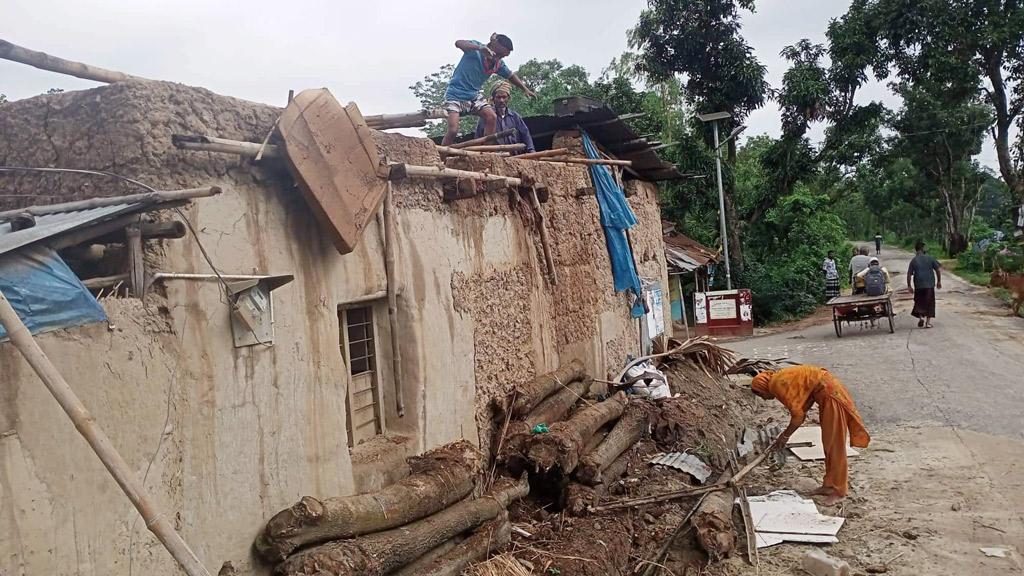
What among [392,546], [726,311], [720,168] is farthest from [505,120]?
[720,168]

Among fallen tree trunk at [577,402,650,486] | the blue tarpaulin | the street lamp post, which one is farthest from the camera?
the street lamp post

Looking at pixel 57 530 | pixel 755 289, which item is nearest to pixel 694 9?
pixel 755 289

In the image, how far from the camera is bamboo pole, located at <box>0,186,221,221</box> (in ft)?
12.4

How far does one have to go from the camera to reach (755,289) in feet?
81.5

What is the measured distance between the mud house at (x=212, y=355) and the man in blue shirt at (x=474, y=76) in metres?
2.19

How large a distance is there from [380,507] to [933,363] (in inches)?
442

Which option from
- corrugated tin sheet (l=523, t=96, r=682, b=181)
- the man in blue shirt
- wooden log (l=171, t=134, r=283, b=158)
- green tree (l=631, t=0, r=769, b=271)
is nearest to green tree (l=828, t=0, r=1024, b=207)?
green tree (l=631, t=0, r=769, b=271)

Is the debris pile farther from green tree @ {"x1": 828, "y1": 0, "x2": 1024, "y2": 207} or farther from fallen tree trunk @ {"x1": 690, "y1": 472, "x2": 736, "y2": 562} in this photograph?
green tree @ {"x1": 828, "y1": 0, "x2": 1024, "y2": 207}

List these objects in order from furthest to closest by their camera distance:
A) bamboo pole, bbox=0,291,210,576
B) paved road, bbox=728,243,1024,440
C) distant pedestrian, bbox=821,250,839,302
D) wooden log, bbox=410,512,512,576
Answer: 1. distant pedestrian, bbox=821,250,839,302
2. paved road, bbox=728,243,1024,440
3. wooden log, bbox=410,512,512,576
4. bamboo pole, bbox=0,291,210,576

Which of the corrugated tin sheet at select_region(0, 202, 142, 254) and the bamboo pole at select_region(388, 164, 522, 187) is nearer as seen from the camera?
the corrugated tin sheet at select_region(0, 202, 142, 254)

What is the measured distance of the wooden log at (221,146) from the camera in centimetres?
420

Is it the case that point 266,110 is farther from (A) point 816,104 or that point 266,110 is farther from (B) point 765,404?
(A) point 816,104

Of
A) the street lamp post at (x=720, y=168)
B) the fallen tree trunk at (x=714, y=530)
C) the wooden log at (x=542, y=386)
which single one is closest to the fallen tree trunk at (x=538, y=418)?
the wooden log at (x=542, y=386)

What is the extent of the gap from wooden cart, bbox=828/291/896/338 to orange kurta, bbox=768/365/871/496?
8871 millimetres
